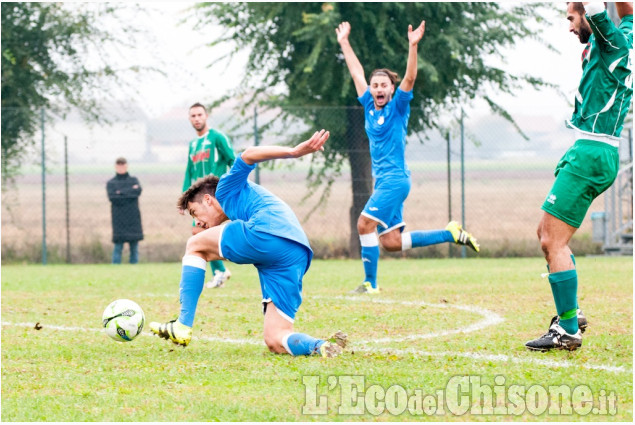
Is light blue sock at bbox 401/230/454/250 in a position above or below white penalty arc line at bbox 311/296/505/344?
above

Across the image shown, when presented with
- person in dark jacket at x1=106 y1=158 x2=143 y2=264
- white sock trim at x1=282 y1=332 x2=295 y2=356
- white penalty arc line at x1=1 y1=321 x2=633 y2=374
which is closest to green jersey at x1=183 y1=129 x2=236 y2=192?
white penalty arc line at x1=1 y1=321 x2=633 y2=374

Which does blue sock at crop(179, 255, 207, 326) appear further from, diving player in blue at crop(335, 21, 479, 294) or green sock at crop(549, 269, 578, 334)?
diving player in blue at crop(335, 21, 479, 294)

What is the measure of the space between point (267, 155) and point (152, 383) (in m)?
1.59

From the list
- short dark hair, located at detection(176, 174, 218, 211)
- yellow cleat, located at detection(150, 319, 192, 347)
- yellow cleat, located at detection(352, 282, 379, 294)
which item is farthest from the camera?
yellow cleat, located at detection(352, 282, 379, 294)

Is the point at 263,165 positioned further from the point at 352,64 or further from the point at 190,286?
the point at 190,286

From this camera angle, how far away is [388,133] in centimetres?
918

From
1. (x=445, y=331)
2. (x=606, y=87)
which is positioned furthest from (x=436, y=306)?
(x=606, y=87)

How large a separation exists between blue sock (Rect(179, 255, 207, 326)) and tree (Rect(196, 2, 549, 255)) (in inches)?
435

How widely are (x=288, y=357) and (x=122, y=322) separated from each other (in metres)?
1.18

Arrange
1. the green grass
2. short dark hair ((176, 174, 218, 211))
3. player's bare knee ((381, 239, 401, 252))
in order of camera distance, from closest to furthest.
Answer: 1. the green grass
2. short dark hair ((176, 174, 218, 211))
3. player's bare knee ((381, 239, 401, 252))

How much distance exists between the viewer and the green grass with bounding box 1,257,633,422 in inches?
169

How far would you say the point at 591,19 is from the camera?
531 cm

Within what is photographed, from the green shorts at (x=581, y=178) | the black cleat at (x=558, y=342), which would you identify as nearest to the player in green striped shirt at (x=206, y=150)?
the green shorts at (x=581, y=178)

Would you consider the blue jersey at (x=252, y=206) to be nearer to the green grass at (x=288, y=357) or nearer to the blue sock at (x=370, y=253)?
the green grass at (x=288, y=357)
